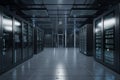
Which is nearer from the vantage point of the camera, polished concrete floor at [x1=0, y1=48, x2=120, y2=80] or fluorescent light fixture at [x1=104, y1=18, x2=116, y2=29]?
polished concrete floor at [x1=0, y1=48, x2=120, y2=80]

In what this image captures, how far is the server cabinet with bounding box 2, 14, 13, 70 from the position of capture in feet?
18.4

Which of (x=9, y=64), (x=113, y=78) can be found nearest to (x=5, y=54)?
(x=9, y=64)

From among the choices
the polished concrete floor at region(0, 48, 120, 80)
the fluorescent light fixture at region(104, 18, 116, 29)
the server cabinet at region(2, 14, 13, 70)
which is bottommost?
the polished concrete floor at region(0, 48, 120, 80)

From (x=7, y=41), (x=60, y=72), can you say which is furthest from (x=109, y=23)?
(x=7, y=41)

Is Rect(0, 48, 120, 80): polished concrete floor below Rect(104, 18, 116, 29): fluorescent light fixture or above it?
below

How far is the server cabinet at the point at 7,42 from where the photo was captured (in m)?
5.62

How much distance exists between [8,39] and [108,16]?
4605 millimetres

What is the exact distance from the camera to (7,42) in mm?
6152

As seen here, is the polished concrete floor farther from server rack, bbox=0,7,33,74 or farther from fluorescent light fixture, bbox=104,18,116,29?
fluorescent light fixture, bbox=104,18,116,29

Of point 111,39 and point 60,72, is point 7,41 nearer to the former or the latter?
point 60,72

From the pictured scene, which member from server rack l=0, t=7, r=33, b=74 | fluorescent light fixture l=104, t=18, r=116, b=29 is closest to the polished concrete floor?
server rack l=0, t=7, r=33, b=74

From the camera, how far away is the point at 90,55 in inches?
472

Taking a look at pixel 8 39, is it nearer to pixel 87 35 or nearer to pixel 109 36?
pixel 109 36

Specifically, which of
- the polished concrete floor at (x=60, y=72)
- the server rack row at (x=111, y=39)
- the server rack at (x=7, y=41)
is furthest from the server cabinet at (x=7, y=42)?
the server rack row at (x=111, y=39)
